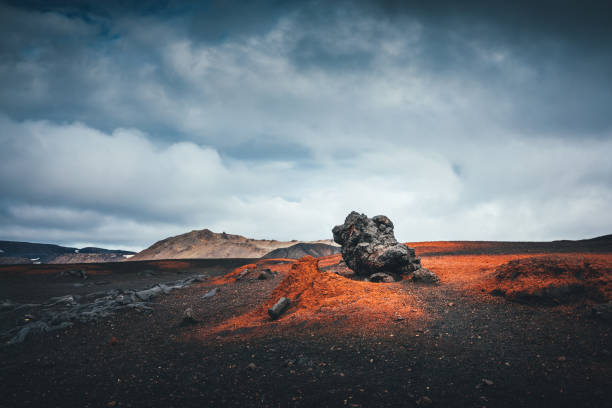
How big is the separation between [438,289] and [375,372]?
6469 mm

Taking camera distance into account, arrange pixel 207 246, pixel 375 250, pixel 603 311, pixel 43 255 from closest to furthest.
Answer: pixel 603 311, pixel 375 250, pixel 207 246, pixel 43 255

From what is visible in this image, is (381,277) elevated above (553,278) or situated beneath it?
situated beneath

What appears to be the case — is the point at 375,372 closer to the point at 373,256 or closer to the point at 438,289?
the point at 438,289

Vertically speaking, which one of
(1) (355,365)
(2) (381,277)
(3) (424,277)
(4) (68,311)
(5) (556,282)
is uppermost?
(5) (556,282)

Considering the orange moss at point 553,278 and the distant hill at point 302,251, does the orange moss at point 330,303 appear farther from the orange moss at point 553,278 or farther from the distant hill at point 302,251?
the distant hill at point 302,251

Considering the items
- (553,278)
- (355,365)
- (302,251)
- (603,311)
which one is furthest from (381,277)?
(302,251)

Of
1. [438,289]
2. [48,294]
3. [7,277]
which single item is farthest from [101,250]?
[438,289]

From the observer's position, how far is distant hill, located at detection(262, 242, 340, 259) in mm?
70125

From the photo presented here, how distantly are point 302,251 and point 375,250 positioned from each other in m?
60.2

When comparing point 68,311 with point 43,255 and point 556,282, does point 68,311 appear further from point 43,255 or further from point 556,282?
point 43,255

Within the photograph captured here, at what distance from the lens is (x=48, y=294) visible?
18.5 m

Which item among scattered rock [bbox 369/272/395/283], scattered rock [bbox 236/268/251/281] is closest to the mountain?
scattered rock [bbox 236/268/251/281]

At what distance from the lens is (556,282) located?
7566 millimetres

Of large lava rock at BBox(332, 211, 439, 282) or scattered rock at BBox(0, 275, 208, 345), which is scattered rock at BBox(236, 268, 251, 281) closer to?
scattered rock at BBox(0, 275, 208, 345)
